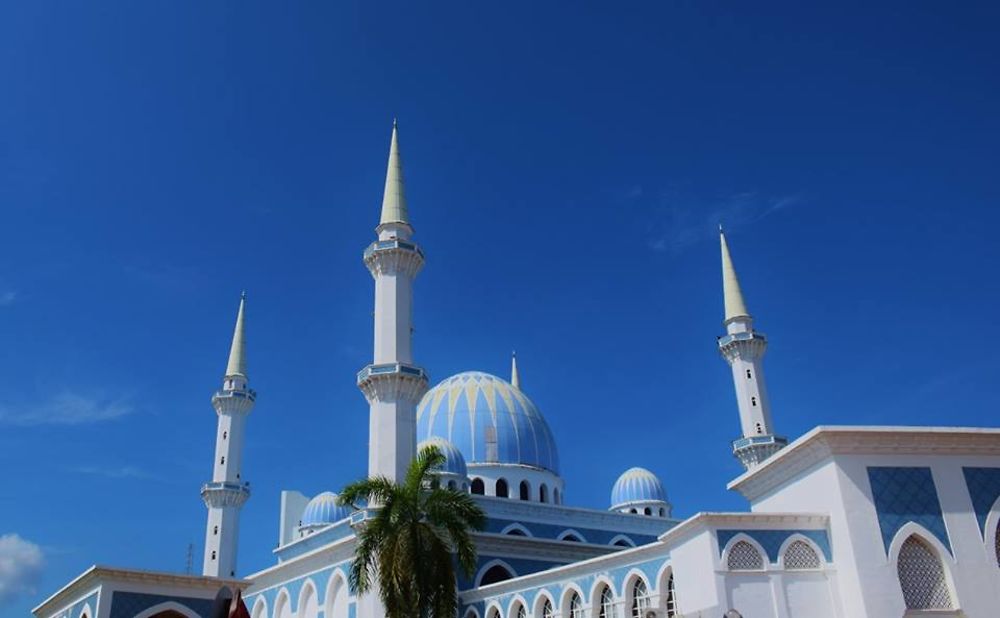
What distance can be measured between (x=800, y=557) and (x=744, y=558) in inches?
52.0

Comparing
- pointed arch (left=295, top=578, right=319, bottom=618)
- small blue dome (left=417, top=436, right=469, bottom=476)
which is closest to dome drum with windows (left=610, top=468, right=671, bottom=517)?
small blue dome (left=417, top=436, right=469, bottom=476)

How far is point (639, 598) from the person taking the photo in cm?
2284

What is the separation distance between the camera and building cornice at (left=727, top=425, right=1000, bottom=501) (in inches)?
768

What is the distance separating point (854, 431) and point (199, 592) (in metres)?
16.0

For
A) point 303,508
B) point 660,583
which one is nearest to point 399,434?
point 660,583

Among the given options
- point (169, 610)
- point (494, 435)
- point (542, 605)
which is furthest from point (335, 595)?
point (494, 435)

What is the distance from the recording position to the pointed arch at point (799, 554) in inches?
764

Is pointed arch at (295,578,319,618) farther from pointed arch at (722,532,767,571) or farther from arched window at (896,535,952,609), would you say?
arched window at (896,535,952,609)

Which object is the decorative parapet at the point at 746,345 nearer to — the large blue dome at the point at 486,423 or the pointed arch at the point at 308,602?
the large blue dome at the point at 486,423

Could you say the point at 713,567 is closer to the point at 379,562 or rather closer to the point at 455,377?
the point at 379,562

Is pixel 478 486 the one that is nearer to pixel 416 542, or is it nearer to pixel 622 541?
pixel 622 541

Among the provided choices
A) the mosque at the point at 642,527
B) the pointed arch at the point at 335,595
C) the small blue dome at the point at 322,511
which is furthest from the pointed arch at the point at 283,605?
the small blue dome at the point at 322,511

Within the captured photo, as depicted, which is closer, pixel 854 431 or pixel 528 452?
pixel 854 431

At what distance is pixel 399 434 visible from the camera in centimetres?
3006
